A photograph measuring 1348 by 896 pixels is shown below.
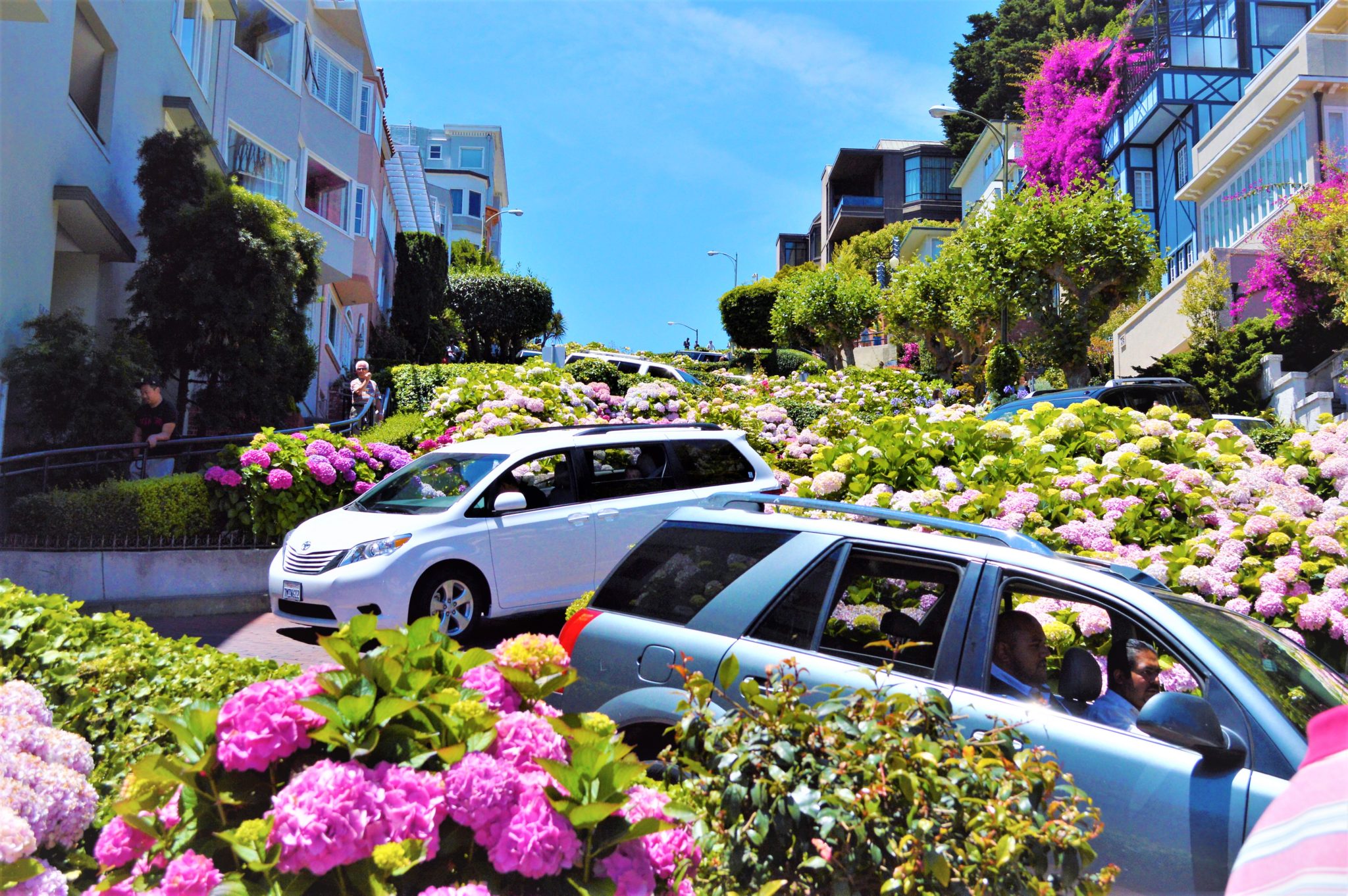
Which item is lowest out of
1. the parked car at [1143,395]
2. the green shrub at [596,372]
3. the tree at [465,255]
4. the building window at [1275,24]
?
the parked car at [1143,395]

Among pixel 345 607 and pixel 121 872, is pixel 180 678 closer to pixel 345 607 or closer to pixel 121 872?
pixel 121 872

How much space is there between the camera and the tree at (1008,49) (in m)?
53.9

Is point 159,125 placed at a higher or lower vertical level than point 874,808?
higher

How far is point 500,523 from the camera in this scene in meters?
8.64

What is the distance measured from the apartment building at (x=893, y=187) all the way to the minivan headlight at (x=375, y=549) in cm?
6695

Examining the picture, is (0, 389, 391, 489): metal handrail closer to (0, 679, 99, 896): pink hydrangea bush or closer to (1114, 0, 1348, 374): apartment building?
(0, 679, 99, 896): pink hydrangea bush

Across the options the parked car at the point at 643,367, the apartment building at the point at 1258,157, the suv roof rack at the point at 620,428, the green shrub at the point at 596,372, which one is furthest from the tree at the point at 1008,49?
the suv roof rack at the point at 620,428

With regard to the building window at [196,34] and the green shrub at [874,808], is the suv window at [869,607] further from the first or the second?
the building window at [196,34]

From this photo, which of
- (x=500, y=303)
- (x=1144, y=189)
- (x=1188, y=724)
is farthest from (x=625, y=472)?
(x=1144, y=189)

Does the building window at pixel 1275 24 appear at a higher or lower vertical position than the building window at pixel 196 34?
higher

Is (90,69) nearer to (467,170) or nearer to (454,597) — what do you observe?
(454,597)

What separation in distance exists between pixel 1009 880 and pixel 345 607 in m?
6.97

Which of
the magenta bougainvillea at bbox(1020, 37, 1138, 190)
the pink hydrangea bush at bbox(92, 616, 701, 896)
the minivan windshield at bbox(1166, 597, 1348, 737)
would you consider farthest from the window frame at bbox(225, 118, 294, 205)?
the magenta bougainvillea at bbox(1020, 37, 1138, 190)

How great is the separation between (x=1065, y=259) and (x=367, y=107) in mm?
18819
